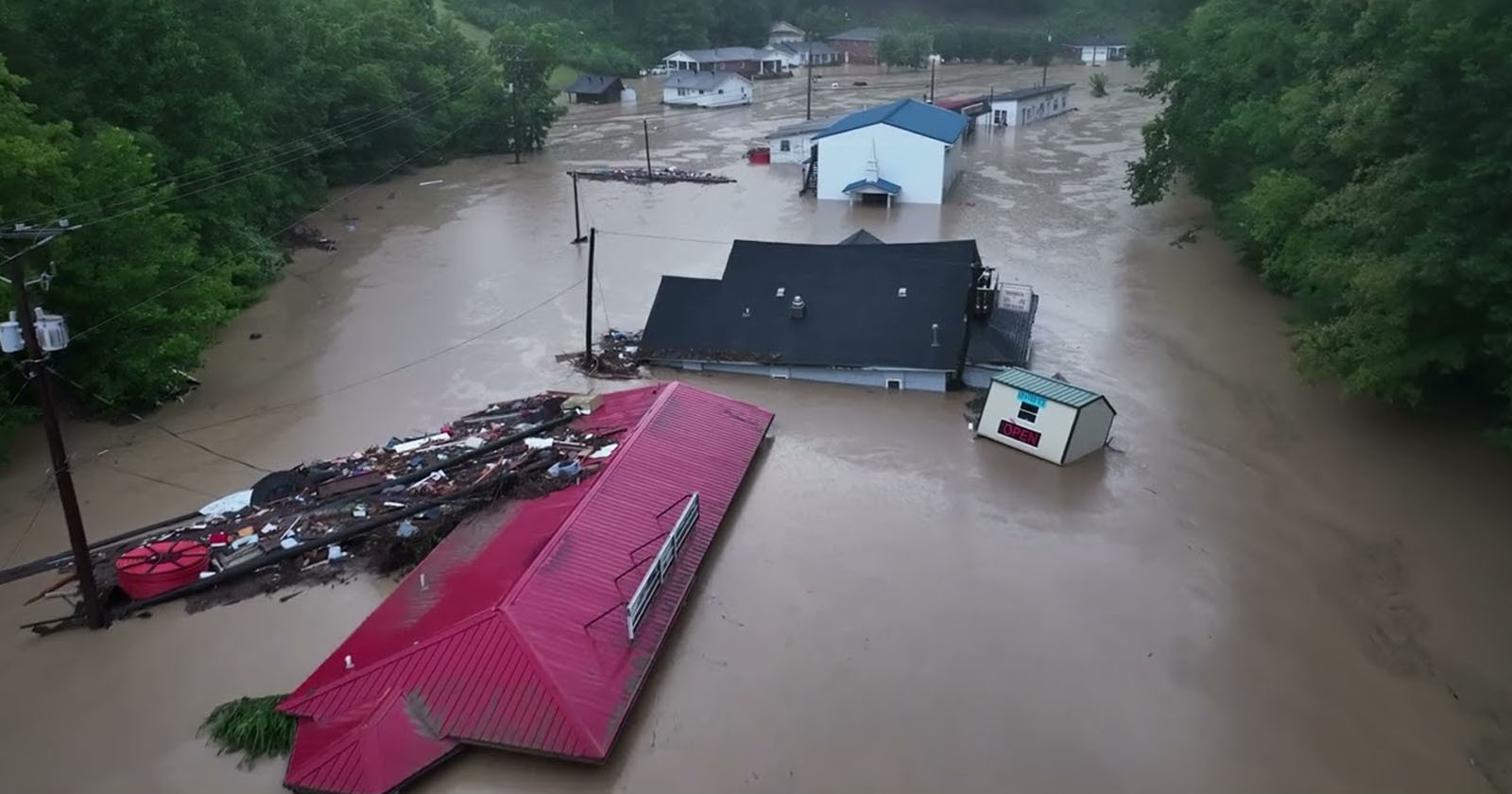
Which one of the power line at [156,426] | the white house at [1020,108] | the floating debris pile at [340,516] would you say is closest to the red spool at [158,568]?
the floating debris pile at [340,516]

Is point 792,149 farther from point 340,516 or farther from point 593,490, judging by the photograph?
point 340,516

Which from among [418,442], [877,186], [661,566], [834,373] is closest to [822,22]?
[877,186]

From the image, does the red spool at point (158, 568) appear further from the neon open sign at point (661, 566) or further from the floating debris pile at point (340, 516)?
the neon open sign at point (661, 566)

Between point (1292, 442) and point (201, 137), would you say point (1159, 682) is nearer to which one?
point (1292, 442)

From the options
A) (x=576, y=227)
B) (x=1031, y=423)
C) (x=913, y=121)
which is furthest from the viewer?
(x=913, y=121)

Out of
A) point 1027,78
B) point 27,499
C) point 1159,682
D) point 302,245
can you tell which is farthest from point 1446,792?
point 1027,78
